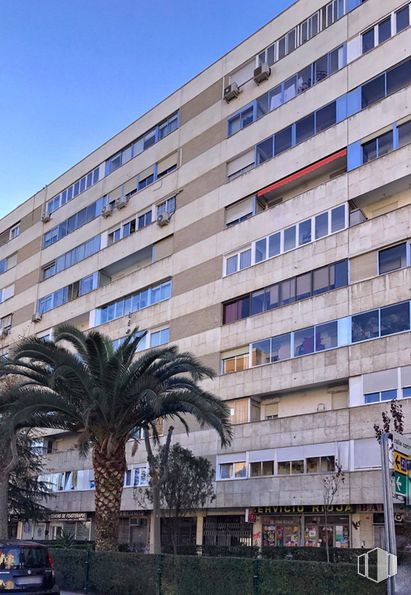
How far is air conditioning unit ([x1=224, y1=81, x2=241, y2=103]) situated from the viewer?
3500 cm

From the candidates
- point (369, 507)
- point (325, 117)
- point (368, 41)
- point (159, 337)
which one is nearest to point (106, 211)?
point (159, 337)

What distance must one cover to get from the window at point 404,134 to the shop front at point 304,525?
13.3 m

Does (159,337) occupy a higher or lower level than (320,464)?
higher

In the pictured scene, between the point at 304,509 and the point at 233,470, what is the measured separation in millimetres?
4021

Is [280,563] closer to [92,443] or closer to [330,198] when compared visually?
[92,443]

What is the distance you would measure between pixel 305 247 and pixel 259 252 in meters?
2.96

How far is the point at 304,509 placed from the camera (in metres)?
27.4

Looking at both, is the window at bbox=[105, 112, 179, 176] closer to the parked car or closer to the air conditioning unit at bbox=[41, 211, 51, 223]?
the air conditioning unit at bbox=[41, 211, 51, 223]

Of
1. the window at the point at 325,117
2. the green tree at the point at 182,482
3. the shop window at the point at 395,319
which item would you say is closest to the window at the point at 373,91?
the window at the point at 325,117

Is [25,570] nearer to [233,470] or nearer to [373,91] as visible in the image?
[233,470]

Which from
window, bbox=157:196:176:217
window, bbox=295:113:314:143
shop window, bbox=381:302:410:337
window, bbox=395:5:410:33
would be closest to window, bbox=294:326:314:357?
shop window, bbox=381:302:410:337

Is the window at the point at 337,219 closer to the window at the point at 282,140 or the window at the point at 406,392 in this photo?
the window at the point at 282,140

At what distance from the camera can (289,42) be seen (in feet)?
108

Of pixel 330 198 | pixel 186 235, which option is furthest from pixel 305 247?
pixel 186 235
